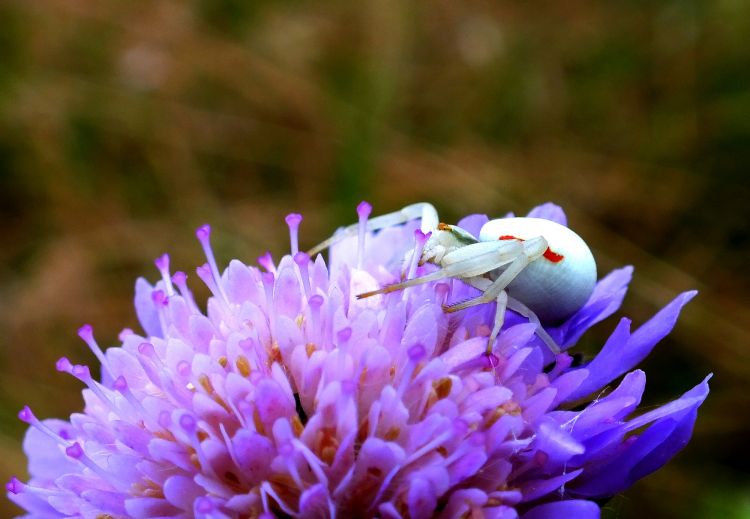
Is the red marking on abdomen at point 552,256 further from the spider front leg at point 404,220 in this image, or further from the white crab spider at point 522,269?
the spider front leg at point 404,220

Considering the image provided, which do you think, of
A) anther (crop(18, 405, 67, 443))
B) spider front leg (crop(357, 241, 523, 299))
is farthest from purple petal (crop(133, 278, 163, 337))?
spider front leg (crop(357, 241, 523, 299))

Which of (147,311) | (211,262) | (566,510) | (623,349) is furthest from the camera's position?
(147,311)

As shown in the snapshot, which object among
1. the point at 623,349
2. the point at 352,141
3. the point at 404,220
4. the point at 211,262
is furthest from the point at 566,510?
the point at 352,141

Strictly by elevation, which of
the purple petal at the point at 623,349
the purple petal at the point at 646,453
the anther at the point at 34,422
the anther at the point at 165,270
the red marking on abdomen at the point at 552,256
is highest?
the anther at the point at 165,270

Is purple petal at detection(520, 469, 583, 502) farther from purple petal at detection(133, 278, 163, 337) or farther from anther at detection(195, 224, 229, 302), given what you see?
purple petal at detection(133, 278, 163, 337)

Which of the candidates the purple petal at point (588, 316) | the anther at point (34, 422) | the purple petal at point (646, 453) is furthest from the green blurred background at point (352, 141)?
the anther at point (34, 422)

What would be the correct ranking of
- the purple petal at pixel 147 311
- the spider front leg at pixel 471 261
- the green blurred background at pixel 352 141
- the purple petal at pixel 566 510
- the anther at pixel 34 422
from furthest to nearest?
1. the green blurred background at pixel 352 141
2. the purple petal at pixel 147 311
3. the anther at pixel 34 422
4. the spider front leg at pixel 471 261
5. the purple petal at pixel 566 510

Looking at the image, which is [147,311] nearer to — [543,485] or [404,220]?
[404,220]
